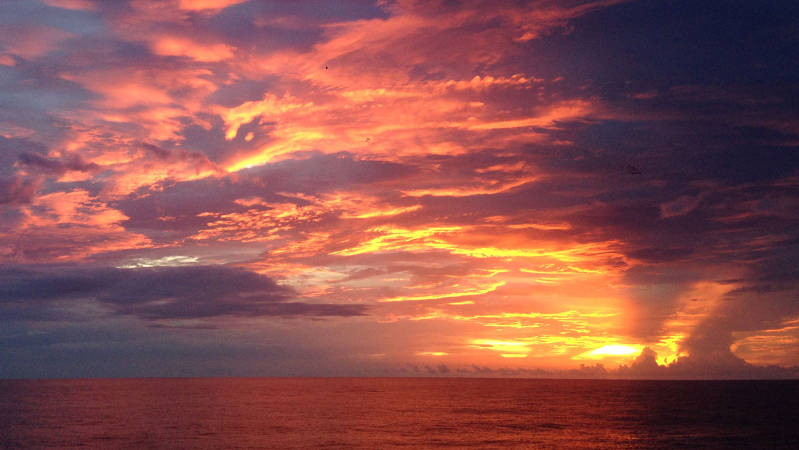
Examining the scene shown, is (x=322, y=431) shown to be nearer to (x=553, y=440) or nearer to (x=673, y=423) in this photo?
(x=553, y=440)

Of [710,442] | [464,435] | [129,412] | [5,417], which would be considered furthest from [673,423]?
[5,417]

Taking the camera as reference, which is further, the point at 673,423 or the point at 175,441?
the point at 673,423

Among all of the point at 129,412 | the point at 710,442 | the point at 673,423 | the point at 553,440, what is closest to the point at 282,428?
the point at 553,440

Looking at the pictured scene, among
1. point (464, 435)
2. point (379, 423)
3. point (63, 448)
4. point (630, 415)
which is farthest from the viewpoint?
point (630, 415)

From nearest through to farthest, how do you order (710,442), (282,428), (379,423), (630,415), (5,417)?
(710,442) < (282,428) < (379,423) < (5,417) < (630,415)

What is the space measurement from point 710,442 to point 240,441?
2251 inches

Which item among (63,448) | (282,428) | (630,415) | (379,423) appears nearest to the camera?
(63,448)

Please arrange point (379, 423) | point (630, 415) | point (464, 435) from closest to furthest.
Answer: point (464, 435) → point (379, 423) → point (630, 415)

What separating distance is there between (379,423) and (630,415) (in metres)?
53.8

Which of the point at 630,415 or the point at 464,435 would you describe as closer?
the point at 464,435

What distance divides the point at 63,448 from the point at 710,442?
76.1m

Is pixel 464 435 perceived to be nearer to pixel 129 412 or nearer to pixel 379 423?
pixel 379 423

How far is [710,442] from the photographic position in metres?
75.5

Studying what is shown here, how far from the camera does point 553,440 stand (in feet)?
253
